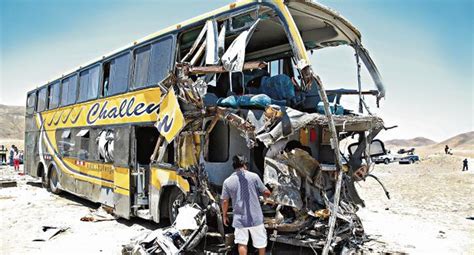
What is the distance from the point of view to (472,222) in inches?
403

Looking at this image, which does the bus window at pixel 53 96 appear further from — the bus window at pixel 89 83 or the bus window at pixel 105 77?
the bus window at pixel 105 77

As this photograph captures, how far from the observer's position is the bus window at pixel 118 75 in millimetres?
9070

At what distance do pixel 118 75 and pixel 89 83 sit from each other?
211 cm

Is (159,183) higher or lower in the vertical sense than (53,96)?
lower

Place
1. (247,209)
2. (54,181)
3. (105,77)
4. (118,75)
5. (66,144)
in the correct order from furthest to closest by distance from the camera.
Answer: (54,181)
(66,144)
(105,77)
(118,75)
(247,209)

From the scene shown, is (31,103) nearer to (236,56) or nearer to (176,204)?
(176,204)

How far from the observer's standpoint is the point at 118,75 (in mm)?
9422

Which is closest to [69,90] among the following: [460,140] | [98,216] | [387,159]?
[98,216]

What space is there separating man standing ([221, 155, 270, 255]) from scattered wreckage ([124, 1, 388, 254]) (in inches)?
12.8

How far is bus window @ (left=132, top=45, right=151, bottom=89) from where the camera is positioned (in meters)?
8.30

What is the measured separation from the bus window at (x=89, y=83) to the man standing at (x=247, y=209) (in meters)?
6.58

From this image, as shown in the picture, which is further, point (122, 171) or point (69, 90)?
point (69, 90)

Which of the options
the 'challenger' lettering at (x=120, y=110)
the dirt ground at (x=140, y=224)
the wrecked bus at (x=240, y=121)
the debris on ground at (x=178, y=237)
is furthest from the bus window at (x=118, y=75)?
the debris on ground at (x=178, y=237)

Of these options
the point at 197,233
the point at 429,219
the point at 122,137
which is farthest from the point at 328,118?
the point at 429,219
